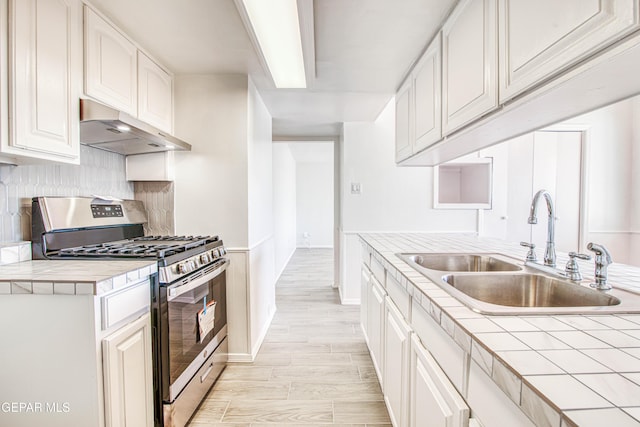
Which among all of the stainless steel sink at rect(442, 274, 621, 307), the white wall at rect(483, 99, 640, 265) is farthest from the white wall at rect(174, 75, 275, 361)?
the white wall at rect(483, 99, 640, 265)

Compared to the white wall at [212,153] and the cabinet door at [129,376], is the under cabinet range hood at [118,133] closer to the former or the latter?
the white wall at [212,153]

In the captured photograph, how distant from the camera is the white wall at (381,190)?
11.6ft

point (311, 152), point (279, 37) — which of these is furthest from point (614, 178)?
point (311, 152)

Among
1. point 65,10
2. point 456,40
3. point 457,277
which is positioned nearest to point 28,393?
point 65,10

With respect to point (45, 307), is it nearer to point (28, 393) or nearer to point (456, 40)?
point (28, 393)

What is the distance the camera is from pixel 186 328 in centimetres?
161

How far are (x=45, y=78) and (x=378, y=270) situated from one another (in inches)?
76.5

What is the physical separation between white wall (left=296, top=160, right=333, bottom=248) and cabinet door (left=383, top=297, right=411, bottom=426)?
21.0 feet

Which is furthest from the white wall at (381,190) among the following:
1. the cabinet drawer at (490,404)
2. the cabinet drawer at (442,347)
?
the cabinet drawer at (490,404)

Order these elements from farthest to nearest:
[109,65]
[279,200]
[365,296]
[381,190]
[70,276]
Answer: [279,200]
[381,190]
[365,296]
[109,65]
[70,276]

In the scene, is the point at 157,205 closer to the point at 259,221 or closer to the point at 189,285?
the point at 259,221

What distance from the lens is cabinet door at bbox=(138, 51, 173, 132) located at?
1852 millimetres

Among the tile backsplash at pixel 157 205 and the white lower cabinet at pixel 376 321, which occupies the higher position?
the tile backsplash at pixel 157 205

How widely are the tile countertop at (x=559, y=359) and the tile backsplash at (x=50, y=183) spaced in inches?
75.0
